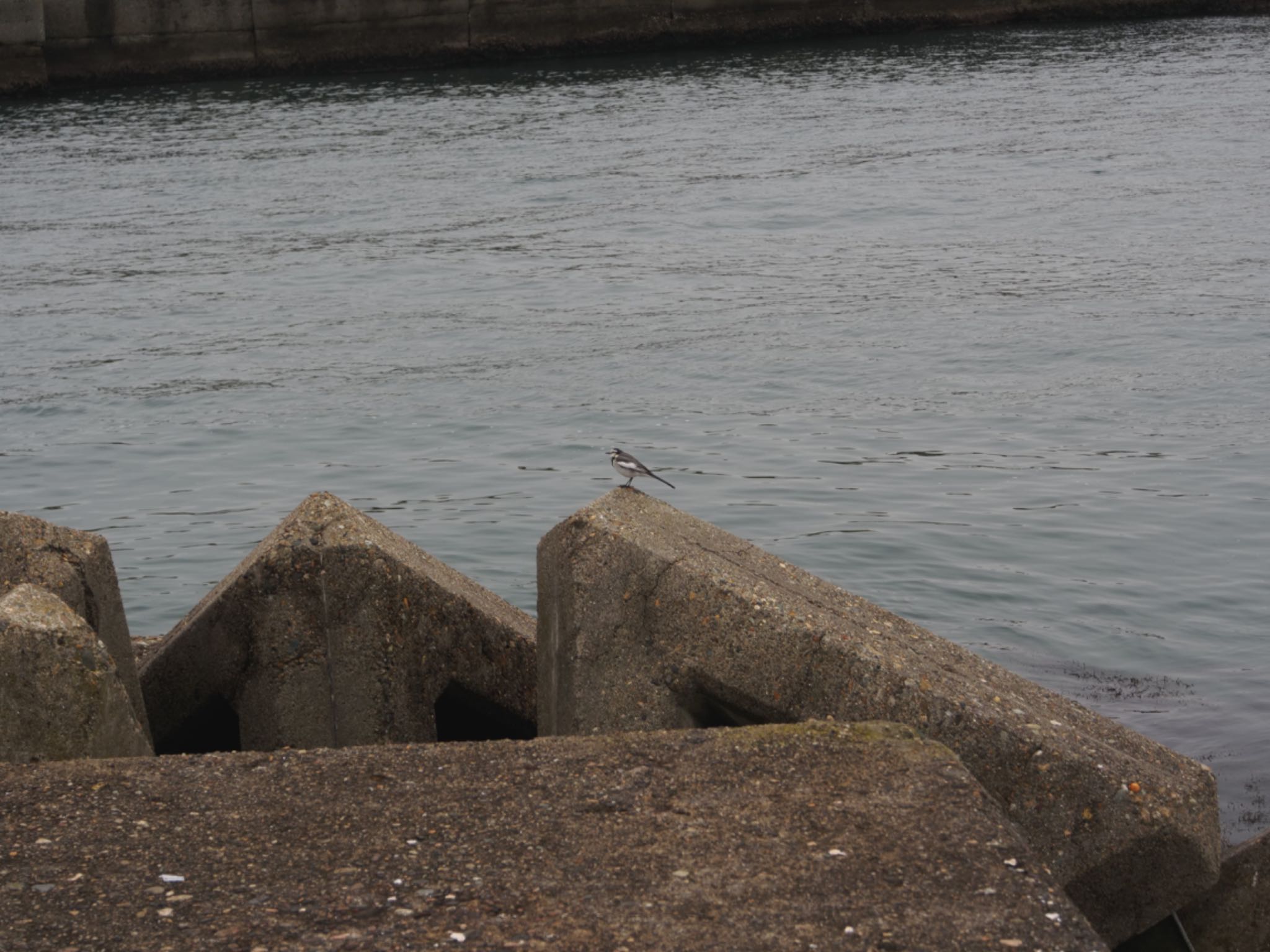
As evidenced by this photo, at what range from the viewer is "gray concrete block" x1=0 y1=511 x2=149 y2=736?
211 inches

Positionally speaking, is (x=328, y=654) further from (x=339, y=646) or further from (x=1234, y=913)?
(x=1234, y=913)

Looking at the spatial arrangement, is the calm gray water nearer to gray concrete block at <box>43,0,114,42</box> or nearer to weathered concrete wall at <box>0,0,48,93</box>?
weathered concrete wall at <box>0,0,48,93</box>

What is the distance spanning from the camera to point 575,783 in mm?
4082

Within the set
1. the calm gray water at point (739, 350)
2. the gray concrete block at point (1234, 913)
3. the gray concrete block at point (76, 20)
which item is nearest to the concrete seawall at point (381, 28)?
the gray concrete block at point (76, 20)

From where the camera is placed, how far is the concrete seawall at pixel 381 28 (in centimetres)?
3416

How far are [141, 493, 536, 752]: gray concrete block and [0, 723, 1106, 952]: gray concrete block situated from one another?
1270 mm

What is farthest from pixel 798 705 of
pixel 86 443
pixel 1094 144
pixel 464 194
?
pixel 1094 144

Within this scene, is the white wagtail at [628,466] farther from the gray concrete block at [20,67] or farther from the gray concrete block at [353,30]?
the gray concrete block at [20,67]

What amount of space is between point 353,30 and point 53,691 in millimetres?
32222

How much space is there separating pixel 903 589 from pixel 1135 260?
8.59 meters

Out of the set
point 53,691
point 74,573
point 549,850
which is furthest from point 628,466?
point 549,850

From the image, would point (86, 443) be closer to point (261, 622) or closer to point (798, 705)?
point (261, 622)

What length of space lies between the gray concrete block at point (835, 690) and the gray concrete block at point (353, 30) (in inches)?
1243

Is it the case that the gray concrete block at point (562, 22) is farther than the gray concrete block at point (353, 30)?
Yes
